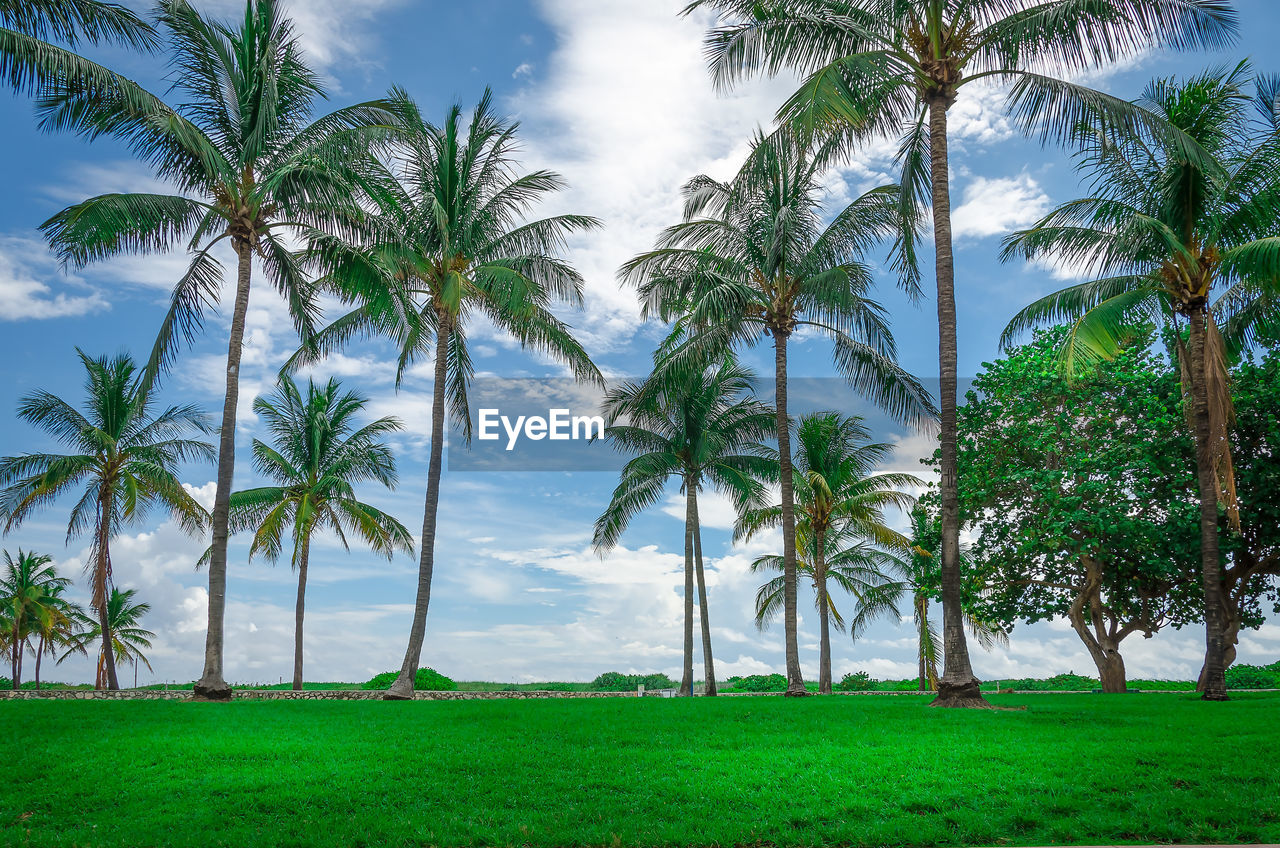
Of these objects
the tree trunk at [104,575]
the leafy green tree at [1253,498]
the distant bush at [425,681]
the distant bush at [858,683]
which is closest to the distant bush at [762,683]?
the distant bush at [858,683]

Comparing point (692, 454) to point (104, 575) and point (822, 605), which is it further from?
point (104, 575)

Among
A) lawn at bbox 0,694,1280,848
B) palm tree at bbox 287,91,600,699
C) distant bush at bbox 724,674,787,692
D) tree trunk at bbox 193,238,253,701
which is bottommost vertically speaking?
distant bush at bbox 724,674,787,692

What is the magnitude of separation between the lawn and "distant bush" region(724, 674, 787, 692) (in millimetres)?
24727

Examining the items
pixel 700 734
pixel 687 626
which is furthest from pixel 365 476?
pixel 700 734

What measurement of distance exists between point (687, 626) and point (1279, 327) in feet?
54.1

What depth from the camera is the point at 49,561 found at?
129ft

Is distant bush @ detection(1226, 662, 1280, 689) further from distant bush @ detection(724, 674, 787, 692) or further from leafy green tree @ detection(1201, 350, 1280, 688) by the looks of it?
distant bush @ detection(724, 674, 787, 692)

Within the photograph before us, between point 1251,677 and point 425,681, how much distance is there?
26.5 m

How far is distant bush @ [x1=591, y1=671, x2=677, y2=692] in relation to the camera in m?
→ 33.0

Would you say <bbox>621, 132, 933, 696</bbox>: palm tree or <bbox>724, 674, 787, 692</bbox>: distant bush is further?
<bbox>724, 674, 787, 692</bbox>: distant bush

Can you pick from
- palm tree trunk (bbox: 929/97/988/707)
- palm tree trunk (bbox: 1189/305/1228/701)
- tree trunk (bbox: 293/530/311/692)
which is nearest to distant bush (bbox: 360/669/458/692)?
tree trunk (bbox: 293/530/311/692)

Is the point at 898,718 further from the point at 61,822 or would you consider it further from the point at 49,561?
the point at 49,561

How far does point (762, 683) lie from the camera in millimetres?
37594

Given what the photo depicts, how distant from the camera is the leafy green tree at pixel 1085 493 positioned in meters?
20.5
